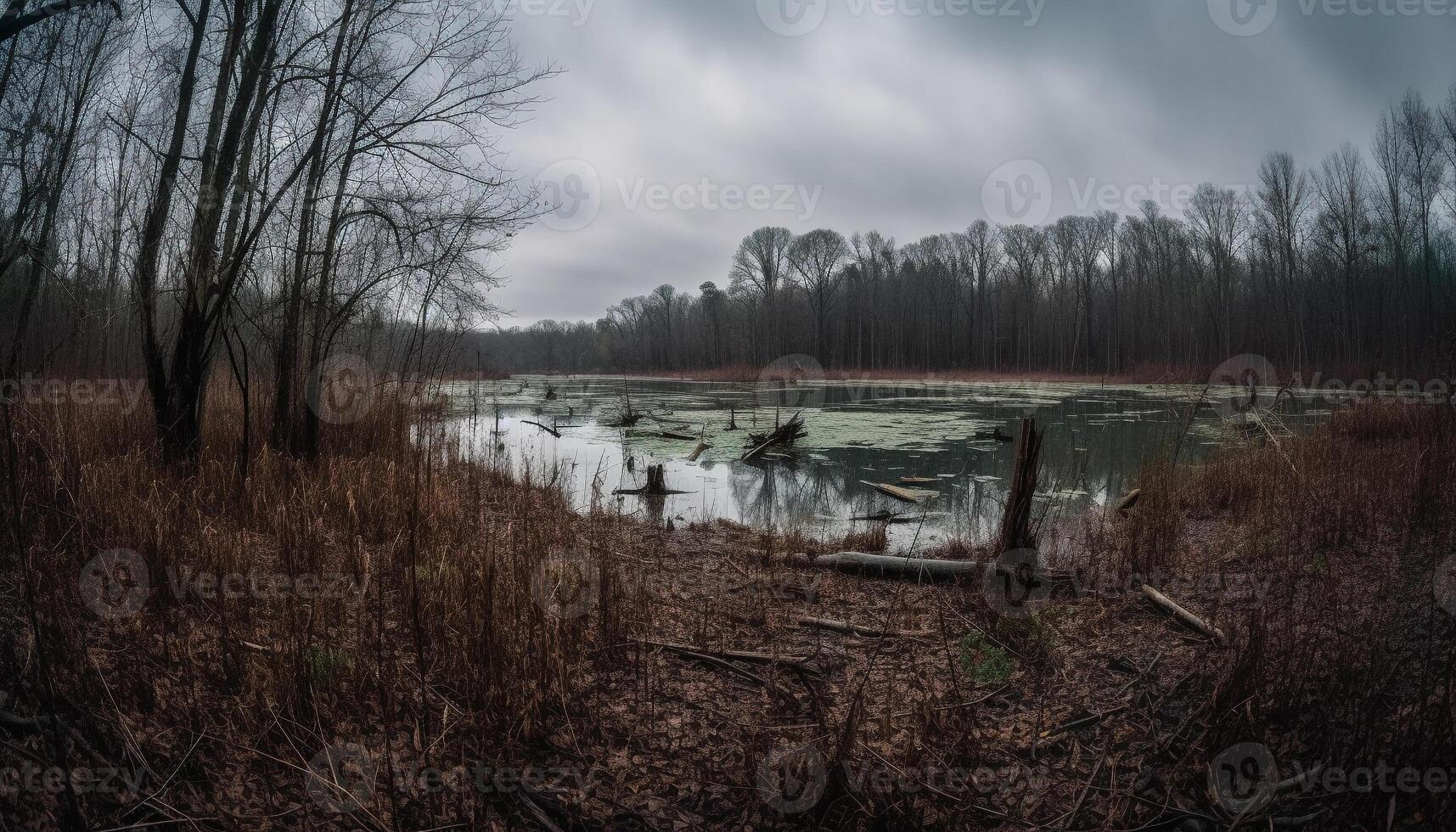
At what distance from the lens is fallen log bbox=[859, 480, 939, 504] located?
7.24 meters

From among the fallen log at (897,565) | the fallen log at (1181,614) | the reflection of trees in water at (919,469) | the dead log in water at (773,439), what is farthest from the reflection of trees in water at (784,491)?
the fallen log at (1181,614)

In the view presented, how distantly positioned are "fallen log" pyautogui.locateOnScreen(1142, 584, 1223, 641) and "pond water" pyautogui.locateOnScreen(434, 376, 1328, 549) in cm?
84

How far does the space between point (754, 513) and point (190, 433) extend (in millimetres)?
5025

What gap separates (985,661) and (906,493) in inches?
176

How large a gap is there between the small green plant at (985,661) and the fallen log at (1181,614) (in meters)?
0.97

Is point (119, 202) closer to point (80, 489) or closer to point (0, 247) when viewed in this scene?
point (0, 247)

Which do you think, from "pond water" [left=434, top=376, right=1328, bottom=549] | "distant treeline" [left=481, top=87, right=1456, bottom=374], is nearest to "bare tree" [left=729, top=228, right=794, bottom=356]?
"distant treeline" [left=481, top=87, right=1456, bottom=374]

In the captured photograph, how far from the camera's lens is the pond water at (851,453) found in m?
6.66

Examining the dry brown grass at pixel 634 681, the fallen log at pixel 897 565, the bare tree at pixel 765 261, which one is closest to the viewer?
the dry brown grass at pixel 634 681

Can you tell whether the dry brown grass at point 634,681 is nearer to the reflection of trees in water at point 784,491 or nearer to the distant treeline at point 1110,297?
the reflection of trees in water at point 784,491

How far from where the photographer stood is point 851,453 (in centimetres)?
1084

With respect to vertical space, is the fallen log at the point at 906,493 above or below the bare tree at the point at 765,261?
below

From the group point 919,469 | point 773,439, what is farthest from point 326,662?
point 773,439

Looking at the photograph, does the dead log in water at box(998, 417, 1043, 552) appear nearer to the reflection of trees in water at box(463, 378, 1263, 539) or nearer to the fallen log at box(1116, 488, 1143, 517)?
the reflection of trees in water at box(463, 378, 1263, 539)
